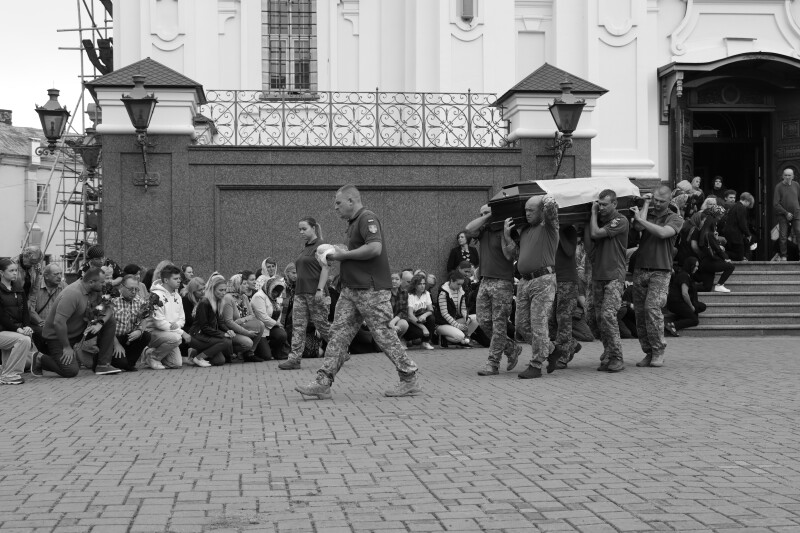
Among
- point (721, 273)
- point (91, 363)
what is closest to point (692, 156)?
point (721, 273)

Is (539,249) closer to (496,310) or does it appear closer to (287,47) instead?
(496,310)

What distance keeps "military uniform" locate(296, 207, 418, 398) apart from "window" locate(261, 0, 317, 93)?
16.5 m

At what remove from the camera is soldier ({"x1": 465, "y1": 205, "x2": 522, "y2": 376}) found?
518 inches

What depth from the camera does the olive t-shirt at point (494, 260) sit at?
1323cm

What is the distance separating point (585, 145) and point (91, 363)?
9.40 metres

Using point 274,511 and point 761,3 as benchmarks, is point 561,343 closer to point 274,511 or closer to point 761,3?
point 274,511

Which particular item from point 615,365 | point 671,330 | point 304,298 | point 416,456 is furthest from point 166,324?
point 416,456

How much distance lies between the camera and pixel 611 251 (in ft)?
44.1

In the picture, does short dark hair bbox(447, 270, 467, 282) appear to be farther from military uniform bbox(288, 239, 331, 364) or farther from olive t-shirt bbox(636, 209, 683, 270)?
olive t-shirt bbox(636, 209, 683, 270)

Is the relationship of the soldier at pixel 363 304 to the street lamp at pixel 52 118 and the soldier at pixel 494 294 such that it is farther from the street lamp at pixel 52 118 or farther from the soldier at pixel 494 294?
the street lamp at pixel 52 118

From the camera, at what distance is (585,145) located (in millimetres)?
20047

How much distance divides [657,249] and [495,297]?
204 cm

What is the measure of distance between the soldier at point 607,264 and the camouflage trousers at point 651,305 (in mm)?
374

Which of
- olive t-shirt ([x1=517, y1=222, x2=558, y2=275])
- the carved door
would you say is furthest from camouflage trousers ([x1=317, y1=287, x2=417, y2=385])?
the carved door
